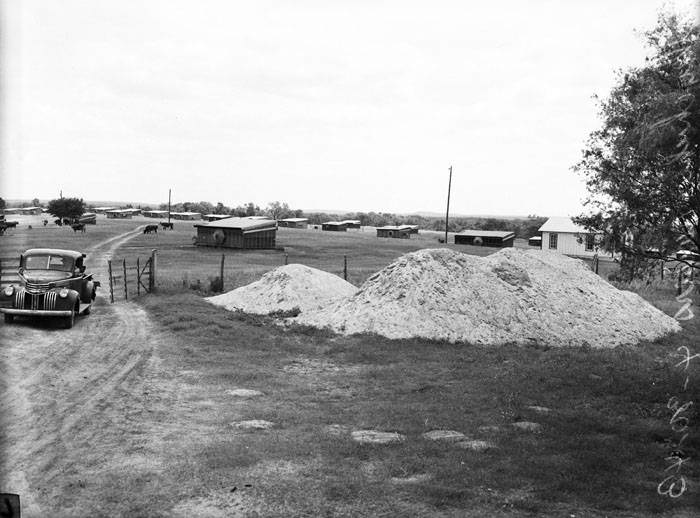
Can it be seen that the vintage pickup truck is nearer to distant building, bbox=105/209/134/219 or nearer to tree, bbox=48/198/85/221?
tree, bbox=48/198/85/221

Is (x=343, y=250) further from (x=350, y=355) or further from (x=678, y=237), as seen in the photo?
(x=678, y=237)

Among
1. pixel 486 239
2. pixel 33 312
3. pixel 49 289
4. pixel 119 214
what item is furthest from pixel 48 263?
pixel 119 214

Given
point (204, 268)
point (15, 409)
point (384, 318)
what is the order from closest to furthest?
1. point (15, 409)
2. point (384, 318)
3. point (204, 268)

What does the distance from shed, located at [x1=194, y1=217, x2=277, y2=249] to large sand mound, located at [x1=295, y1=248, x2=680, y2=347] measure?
38089mm

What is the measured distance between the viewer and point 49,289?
1953 cm

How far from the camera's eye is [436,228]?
14775 centimetres

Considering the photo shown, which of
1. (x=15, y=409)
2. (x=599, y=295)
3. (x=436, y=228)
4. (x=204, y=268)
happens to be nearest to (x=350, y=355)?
(x=15, y=409)

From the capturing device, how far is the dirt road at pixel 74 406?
8.32 metres

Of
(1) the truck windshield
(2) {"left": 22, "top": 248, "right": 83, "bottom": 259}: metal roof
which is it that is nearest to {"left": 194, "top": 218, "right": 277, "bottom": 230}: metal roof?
(2) {"left": 22, "top": 248, "right": 83, "bottom": 259}: metal roof

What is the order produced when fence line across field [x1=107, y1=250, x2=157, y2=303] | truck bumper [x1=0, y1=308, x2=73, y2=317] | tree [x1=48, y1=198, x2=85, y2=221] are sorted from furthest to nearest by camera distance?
tree [x1=48, y1=198, x2=85, y2=221] → fence line across field [x1=107, y1=250, x2=157, y2=303] → truck bumper [x1=0, y1=308, x2=73, y2=317]

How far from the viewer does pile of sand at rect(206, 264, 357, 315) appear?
2421 centimetres

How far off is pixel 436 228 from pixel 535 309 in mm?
127917

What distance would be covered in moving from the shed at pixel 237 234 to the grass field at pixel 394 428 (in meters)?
39.4

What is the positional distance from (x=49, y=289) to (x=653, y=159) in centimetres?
1823
